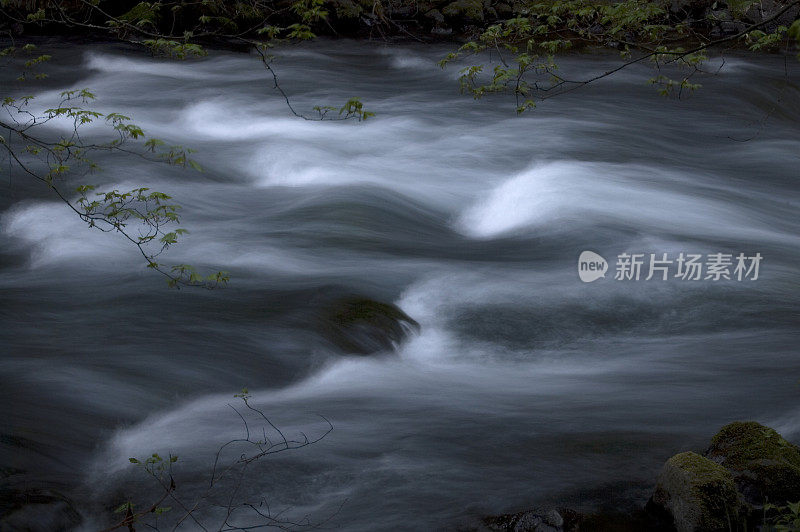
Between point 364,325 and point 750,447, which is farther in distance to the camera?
point 364,325

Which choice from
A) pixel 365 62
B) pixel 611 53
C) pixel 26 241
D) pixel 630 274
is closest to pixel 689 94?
pixel 611 53

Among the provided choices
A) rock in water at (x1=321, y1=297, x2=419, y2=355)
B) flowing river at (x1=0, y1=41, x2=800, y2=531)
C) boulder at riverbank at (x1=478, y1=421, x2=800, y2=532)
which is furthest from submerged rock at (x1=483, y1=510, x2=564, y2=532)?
rock in water at (x1=321, y1=297, x2=419, y2=355)

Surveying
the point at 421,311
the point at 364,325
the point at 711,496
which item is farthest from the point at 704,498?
the point at 421,311

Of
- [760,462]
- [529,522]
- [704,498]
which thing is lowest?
[529,522]

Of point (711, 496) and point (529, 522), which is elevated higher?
point (711, 496)

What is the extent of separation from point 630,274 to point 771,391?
75.0 inches

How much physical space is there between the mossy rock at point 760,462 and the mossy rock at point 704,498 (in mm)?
120

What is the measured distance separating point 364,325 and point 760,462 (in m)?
2.66

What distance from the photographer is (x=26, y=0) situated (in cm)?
1220

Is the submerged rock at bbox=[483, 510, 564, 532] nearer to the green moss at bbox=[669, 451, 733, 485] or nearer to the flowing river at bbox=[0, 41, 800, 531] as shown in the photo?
the flowing river at bbox=[0, 41, 800, 531]

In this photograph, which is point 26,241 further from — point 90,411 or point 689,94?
point 689,94

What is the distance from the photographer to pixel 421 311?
5785 mm

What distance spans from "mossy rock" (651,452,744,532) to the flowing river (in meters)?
0.28

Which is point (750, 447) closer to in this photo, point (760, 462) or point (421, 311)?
point (760, 462)
